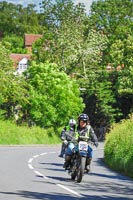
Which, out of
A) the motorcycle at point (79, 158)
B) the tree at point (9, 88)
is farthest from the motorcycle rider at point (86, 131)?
the tree at point (9, 88)

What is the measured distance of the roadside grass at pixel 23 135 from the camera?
165ft

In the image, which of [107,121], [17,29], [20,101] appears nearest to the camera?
[20,101]

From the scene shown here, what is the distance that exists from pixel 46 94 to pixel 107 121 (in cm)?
1198

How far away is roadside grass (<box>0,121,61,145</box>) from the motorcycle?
102 ft

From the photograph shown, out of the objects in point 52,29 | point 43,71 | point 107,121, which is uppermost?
point 52,29

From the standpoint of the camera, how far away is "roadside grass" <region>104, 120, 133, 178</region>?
883 inches

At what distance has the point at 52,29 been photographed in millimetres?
74250

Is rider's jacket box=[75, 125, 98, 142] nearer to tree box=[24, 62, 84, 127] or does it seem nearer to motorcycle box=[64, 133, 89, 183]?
motorcycle box=[64, 133, 89, 183]

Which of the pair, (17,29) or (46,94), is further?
(17,29)

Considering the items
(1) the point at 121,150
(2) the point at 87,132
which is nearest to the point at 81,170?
(2) the point at 87,132

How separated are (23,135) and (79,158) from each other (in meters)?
35.3

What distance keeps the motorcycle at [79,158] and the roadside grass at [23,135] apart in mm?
31052

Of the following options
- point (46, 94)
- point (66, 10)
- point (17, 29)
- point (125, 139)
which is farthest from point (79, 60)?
point (17, 29)

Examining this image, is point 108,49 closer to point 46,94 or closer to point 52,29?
point 52,29
